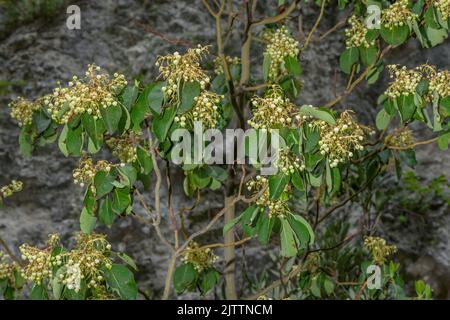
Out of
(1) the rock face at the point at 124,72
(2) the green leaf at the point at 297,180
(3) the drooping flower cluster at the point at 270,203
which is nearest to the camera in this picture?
(2) the green leaf at the point at 297,180

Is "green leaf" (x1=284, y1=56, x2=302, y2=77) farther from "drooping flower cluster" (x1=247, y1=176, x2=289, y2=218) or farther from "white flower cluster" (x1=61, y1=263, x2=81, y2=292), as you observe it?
"white flower cluster" (x1=61, y1=263, x2=81, y2=292)

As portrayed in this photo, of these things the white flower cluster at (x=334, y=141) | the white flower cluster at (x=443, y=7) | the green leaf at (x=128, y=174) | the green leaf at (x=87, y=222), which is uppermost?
the white flower cluster at (x=443, y=7)

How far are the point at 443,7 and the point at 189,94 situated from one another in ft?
3.11

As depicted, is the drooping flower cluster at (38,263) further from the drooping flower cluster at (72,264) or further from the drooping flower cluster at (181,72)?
the drooping flower cluster at (181,72)

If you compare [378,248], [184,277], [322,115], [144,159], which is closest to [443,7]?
[322,115]

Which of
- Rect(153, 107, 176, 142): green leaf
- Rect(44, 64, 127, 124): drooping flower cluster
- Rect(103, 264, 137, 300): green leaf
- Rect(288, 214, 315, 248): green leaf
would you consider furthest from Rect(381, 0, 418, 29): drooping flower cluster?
Rect(103, 264, 137, 300): green leaf

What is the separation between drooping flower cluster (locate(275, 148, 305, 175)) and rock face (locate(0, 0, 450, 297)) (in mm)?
1838

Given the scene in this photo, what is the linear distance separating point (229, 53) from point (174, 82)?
2.90m

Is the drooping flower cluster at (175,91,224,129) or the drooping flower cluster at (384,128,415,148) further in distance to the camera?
the drooping flower cluster at (384,128,415,148)

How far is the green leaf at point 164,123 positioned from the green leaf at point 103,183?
0.57 ft

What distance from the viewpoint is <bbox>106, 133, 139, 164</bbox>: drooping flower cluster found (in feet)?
6.40

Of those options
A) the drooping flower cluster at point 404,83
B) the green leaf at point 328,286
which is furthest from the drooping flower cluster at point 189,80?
the green leaf at point 328,286

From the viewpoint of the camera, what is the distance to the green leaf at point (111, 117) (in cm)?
148

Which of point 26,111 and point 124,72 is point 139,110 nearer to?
point 26,111
